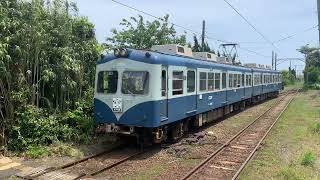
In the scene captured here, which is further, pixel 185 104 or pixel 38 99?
pixel 185 104

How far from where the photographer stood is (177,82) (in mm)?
14625

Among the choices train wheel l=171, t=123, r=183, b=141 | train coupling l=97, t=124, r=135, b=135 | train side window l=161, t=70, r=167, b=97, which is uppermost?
train side window l=161, t=70, r=167, b=97

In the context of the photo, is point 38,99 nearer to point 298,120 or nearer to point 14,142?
point 14,142

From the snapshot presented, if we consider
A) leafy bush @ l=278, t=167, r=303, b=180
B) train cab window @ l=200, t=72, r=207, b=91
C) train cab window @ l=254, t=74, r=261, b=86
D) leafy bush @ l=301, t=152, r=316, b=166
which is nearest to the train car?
train cab window @ l=200, t=72, r=207, b=91

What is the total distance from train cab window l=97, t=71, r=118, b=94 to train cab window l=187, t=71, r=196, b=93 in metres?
3.05

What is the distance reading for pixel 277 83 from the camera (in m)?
45.3

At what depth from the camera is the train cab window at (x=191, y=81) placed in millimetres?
15720

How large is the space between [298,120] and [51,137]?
1369cm

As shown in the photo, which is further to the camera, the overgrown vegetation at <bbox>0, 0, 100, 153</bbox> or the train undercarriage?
the train undercarriage

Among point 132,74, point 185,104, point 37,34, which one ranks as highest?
point 37,34

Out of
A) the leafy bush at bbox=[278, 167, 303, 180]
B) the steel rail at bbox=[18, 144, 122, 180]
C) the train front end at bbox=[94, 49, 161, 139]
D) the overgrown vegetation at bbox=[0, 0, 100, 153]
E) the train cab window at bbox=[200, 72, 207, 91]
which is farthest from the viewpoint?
the train cab window at bbox=[200, 72, 207, 91]

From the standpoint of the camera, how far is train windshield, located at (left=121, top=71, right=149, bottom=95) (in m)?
13.1

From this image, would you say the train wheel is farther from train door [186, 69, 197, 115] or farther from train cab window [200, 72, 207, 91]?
train cab window [200, 72, 207, 91]

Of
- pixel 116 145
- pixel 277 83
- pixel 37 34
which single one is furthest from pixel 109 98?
pixel 277 83
